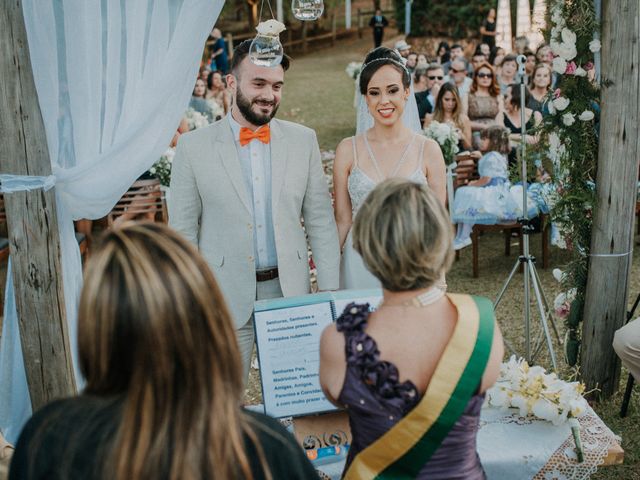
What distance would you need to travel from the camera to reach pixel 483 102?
9.25 metres

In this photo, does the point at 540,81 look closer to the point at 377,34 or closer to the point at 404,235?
the point at 404,235

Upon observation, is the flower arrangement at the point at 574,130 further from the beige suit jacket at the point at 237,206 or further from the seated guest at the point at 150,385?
the seated guest at the point at 150,385

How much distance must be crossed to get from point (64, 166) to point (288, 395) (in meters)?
1.65

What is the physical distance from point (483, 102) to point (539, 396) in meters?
6.86

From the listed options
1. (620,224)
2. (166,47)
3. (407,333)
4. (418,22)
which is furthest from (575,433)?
(418,22)

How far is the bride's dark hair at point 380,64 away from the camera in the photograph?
3.80 m

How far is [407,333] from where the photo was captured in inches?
79.7

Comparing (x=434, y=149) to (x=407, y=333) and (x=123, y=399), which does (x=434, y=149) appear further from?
(x=123, y=399)

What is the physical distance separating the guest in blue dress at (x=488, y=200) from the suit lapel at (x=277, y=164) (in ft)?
13.6

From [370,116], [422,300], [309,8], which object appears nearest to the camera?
[422,300]

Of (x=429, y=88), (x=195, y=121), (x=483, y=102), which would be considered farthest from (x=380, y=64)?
(x=429, y=88)

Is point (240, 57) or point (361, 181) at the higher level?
point (240, 57)

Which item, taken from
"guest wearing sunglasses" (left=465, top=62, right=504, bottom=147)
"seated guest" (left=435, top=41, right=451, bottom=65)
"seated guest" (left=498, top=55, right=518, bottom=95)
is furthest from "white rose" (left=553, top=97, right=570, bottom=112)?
"seated guest" (left=435, top=41, right=451, bottom=65)

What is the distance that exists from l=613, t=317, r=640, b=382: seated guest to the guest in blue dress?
125 inches
